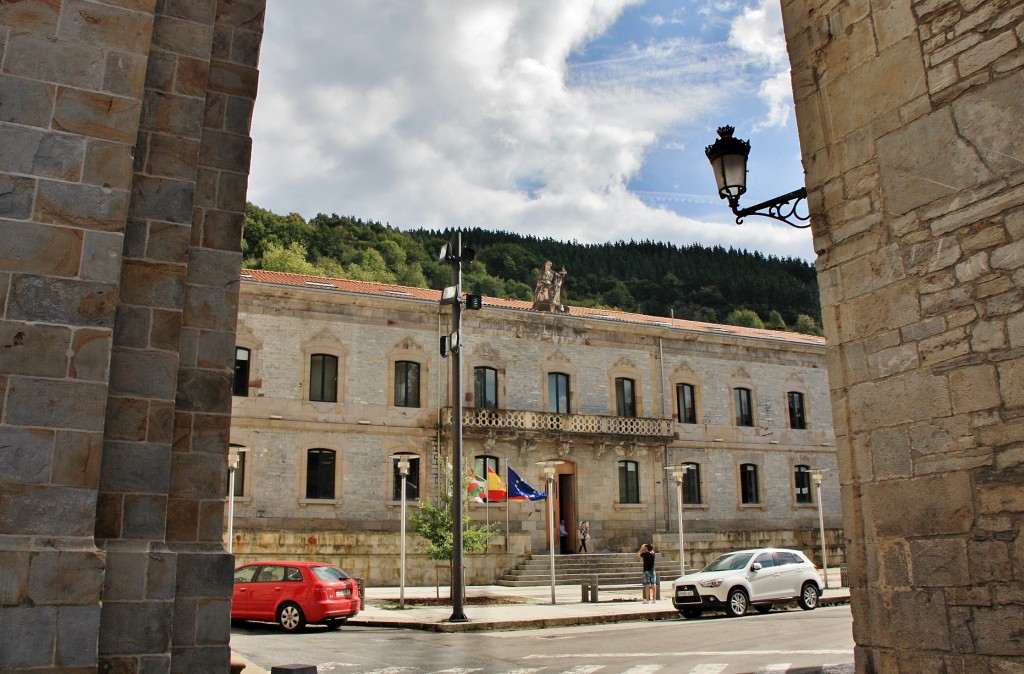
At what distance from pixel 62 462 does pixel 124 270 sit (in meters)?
1.24

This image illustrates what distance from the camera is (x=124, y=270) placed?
523 centimetres

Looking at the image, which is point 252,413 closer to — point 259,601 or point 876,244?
point 259,601

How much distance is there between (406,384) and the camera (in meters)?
29.6

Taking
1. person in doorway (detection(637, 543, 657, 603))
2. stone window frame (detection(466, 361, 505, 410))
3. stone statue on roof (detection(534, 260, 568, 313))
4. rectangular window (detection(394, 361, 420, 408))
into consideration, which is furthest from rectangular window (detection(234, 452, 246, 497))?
person in doorway (detection(637, 543, 657, 603))

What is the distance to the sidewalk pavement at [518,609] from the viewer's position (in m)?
15.7

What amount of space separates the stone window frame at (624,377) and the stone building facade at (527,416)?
2.1 inches

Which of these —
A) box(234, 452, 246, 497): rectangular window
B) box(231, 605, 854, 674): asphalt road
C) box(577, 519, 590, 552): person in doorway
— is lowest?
box(231, 605, 854, 674): asphalt road

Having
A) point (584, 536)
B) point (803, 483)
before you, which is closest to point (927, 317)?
point (584, 536)

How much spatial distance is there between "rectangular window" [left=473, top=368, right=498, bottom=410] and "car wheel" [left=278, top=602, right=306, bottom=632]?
15.4 meters

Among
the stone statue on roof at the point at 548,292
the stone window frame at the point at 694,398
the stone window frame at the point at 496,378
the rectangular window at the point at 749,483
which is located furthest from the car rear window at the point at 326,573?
the rectangular window at the point at 749,483

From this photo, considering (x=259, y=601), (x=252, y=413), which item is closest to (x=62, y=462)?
(x=259, y=601)

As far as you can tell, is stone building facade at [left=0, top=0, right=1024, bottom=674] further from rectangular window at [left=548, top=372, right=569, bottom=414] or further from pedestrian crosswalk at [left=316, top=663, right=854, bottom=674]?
rectangular window at [left=548, top=372, right=569, bottom=414]

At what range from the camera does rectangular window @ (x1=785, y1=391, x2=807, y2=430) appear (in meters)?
36.1

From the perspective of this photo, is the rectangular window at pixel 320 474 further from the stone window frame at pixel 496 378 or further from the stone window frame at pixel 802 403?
the stone window frame at pixel 802 403
